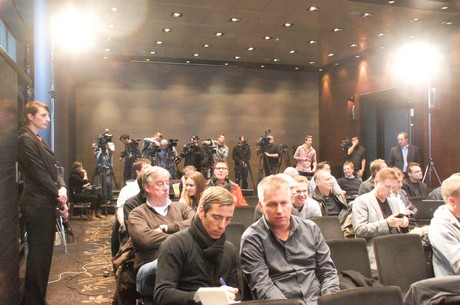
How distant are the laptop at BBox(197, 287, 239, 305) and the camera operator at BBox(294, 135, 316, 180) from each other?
8.03m

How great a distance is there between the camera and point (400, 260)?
2715 millimetres

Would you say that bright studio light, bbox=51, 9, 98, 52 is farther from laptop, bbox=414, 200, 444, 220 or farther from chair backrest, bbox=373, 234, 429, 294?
chair backrest, bbox=373, 234, 429, 294

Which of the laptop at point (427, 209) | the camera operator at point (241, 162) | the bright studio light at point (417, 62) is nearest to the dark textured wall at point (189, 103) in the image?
the camera operator at point (241, 162)

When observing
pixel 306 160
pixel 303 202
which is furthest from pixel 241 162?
pixel 303 202

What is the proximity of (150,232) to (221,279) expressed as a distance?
0.80 metres

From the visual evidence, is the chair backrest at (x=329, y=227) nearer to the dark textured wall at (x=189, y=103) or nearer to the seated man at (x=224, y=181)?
the seated man at (x=224, y=181)

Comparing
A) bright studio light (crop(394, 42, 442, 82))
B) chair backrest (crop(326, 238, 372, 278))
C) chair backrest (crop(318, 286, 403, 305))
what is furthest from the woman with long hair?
bright studio light (crop(394, 42, 442, 82))

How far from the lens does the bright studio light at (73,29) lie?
8109 millimetres

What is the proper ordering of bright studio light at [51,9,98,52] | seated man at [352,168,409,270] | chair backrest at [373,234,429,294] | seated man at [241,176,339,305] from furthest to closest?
bright studio light at [51,9,98,52] → seated man at [352,168,409,270] → chair backrest at [373,234,429,294] → seated man at [241,176,339,305]

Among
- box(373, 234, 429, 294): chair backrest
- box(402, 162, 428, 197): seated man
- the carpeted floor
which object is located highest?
box(402, 162, 428, 197): seated man

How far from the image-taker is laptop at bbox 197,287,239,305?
1772 millimetres

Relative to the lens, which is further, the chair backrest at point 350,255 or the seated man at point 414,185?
the seated man at point 414,185

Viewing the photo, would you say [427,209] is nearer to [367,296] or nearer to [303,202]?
[303,202]

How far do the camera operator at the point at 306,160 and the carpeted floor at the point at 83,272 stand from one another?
4652mm
